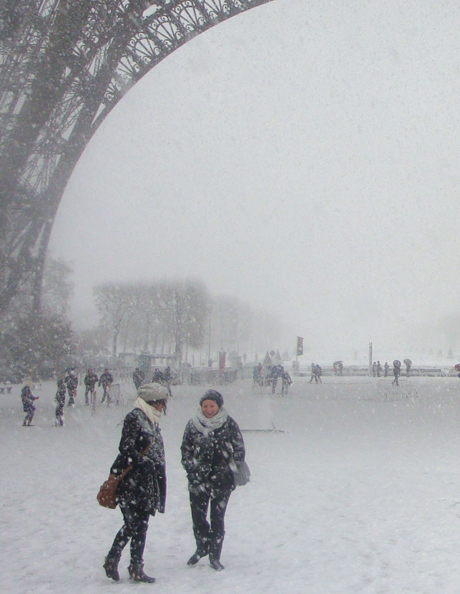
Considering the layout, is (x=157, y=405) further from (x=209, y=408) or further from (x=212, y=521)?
(x=212, y=521)

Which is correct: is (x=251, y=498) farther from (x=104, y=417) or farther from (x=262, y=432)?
(x=104, y=417)

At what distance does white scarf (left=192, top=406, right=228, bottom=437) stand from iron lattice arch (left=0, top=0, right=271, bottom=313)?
1308 centimetres

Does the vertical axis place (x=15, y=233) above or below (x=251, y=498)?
above

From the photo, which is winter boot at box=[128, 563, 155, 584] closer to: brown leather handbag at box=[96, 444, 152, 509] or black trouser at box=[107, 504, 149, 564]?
black trouser at box=[107, 504, 149, 564]

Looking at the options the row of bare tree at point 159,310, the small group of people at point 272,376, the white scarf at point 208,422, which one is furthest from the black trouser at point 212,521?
the row of bare tree at point 159,310

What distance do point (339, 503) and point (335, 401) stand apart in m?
17.5

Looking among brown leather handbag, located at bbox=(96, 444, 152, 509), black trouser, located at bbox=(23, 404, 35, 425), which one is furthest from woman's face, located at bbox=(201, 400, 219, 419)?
black trouser, located at bbox=(23, 404, 35, 425)

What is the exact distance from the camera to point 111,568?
453cm

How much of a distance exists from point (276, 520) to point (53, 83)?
14140 millimetres

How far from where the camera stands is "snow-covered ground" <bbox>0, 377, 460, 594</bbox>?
4.62 metres

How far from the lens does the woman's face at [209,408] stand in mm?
4844

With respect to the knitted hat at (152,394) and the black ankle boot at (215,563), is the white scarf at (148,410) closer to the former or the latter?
the knitted hat at (152,394)

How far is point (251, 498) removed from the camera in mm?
7500

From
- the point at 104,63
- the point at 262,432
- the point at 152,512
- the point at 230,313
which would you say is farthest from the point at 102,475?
the point at 230,313
